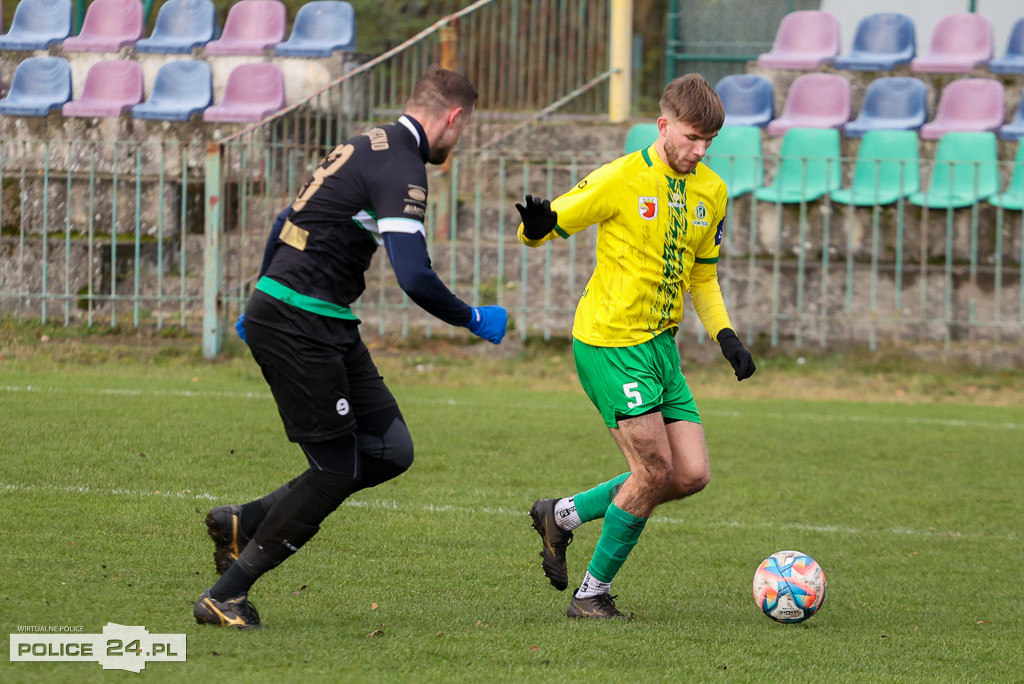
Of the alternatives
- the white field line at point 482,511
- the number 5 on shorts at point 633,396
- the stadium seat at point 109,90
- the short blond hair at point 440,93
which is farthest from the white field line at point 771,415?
the stadium seat at point 109,90

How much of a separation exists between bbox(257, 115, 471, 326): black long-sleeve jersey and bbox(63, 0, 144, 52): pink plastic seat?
482 inches

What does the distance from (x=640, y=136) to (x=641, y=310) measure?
31.1 ft

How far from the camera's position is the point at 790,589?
4676 mm

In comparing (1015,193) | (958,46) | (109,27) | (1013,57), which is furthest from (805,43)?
(109,27)

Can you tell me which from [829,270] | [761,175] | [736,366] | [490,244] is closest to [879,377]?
[829,270]

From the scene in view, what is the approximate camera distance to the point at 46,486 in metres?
6.17

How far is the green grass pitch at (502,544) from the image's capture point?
3.97 metres

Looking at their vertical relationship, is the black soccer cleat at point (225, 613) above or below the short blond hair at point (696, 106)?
below

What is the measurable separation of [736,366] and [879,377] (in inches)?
294

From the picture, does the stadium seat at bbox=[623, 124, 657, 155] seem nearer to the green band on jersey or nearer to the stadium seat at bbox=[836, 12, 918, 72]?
the stadium seat at bbox=[836, 12, 918, 72]

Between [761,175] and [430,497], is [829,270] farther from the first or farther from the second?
[430,497]

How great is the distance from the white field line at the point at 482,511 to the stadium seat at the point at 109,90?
9.40 metres

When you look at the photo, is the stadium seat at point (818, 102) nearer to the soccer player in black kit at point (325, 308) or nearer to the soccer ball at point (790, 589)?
the soccer ball at point (790, 589)

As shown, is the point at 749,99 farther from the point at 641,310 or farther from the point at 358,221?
the point at 358,221
